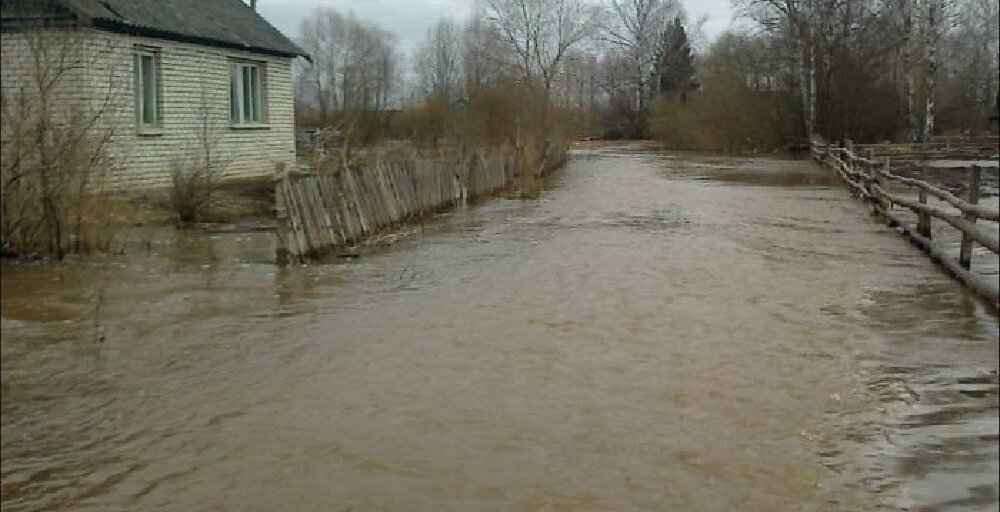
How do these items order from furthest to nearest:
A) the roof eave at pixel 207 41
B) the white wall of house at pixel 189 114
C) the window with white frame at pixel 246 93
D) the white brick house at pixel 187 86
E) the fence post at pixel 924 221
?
the window with white frame at pixel 246 93 < the roof eave at pixel 207 41 < the fence post at pixel 924 221 < the white wall of house at pixel 189 114 < the white brick house at pixel 187 86

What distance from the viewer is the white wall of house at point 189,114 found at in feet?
25.6

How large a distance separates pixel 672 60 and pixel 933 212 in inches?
2774

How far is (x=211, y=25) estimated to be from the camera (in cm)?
2117

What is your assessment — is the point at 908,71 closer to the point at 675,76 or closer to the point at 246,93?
the point at 246,93

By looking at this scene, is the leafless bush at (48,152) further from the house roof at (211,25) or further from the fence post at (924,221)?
the fence post at (924,221)

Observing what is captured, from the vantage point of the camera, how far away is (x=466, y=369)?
719cm

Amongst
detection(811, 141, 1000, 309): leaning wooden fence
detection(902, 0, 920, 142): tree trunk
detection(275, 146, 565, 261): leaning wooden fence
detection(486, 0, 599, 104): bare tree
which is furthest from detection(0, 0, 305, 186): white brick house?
detection(486, 0, 599, 104): bare tree

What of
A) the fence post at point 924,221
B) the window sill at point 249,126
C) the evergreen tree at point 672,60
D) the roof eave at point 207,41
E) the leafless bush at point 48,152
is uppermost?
the evergreen tree at point 672,60

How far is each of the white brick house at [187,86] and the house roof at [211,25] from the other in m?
0.03

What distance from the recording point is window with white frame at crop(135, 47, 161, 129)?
1481cm

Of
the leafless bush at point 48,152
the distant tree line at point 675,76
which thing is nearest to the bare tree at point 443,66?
the distant tree line at point 675,76

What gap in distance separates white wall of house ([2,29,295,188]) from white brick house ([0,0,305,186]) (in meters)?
0.02

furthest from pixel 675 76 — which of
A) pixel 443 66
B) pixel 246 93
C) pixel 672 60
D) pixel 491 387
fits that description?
pixel 491 387

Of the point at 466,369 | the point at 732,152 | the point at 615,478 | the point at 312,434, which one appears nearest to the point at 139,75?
the point at 466,369
